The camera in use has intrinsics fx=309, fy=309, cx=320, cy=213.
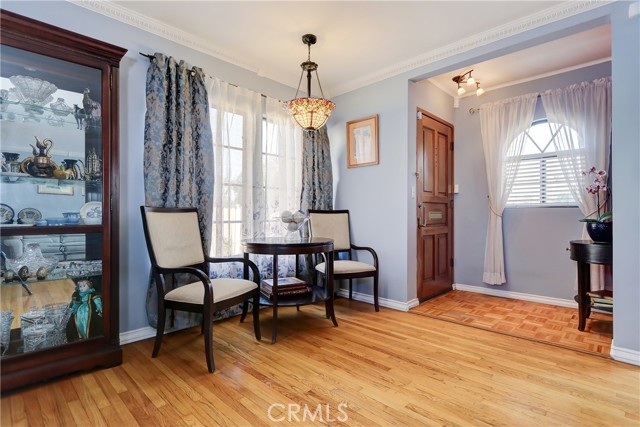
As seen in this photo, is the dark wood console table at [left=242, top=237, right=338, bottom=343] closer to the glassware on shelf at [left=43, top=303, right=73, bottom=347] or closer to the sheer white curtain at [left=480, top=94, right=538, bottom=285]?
the glassware on shelf at [left=43, top=303, right=73, bottom=347]

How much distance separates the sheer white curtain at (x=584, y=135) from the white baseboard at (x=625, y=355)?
1223 millimetres

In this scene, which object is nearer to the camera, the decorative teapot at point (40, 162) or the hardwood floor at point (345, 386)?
the hardwood floor at point (345, 386)

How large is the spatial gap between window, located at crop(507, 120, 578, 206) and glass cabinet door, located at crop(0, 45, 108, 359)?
4179mm

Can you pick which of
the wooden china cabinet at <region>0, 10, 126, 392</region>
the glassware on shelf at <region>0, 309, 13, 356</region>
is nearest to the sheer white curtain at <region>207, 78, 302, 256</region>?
the wooden china cabinet at <region>0, 10, 126, 392</region>

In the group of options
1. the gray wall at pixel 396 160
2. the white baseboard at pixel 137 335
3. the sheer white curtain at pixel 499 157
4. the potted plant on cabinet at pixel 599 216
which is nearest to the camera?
the gray wall at pixel 396 160

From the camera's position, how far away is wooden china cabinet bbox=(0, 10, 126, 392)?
1.80 meters

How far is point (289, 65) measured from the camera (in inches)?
130

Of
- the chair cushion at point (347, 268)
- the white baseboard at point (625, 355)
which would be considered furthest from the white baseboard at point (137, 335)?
the white baseboard at point (625, 355)

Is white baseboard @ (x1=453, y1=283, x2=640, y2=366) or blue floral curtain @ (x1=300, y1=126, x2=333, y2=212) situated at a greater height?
blue floral curtain @ (x1=300, y1=126, x2=333, y2=212)

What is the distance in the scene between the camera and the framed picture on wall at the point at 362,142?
11.7ft

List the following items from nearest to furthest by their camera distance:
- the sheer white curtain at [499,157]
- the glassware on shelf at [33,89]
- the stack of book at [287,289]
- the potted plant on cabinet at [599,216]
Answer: the glassware on shelf at [33,89]
the potted plant on cabinet at [599,216]
the stack of book at [287,289]
the sheer white curtain at [499,157]

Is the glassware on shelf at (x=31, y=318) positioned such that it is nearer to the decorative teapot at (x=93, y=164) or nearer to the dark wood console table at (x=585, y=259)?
the decorative teapot at (x=93, y=164)

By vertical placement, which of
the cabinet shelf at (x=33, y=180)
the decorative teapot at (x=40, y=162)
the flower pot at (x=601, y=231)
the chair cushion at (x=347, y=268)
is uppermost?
the decorative teapot at (x=40, y=162)

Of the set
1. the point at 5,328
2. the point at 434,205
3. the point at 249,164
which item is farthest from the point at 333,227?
the point at 5,328
